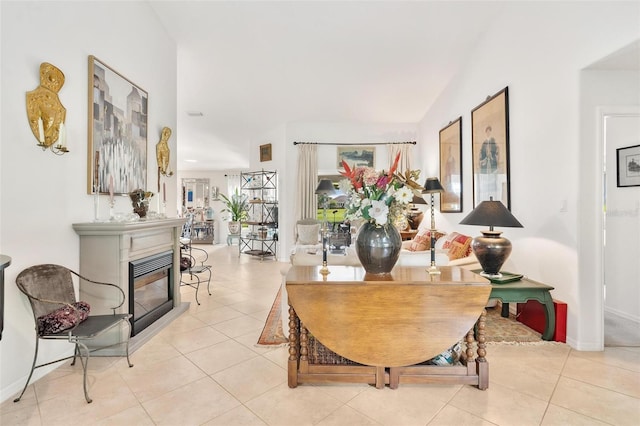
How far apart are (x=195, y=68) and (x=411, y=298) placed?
13.9 ft

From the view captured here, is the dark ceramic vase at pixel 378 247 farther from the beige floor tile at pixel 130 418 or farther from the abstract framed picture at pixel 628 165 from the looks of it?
the abstract framed picture at pixel 628 165

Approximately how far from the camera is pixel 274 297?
3.89 metres

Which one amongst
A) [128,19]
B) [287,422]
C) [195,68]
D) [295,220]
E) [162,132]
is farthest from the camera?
[295,220]

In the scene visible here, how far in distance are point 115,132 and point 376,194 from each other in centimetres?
237

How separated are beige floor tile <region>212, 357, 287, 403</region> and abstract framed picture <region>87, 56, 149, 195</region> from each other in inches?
70.2

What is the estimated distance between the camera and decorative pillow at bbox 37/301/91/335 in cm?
181

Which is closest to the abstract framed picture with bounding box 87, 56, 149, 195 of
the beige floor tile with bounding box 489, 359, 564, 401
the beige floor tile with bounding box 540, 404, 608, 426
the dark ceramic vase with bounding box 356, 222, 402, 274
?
the dark ceramic vase with bounding box 356, 222, 402, 274

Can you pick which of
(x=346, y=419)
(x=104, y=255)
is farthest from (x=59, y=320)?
(x=346, y=419)

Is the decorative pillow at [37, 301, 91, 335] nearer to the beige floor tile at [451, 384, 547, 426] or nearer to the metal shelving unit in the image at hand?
the beige floor tile at [451, 384, 547, 426]

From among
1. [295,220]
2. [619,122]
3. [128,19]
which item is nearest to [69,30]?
[128,19]

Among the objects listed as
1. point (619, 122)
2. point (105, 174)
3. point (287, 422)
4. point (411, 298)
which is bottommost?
point (287, 422)

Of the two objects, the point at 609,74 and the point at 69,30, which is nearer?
the point at 69,30

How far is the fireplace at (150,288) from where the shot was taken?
8.51 feet

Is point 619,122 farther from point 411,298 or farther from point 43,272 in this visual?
point 43,272
